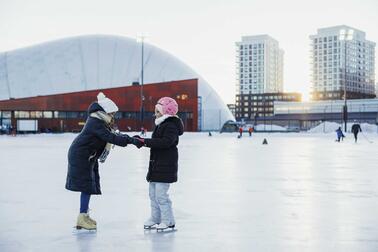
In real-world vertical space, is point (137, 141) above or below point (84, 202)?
above

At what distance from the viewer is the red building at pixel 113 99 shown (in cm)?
6769

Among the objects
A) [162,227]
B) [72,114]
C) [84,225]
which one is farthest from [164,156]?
[72,114]

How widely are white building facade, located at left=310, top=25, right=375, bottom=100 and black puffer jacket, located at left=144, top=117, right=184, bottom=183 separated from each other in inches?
6743

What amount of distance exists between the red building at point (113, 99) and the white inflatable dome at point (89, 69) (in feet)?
9.61

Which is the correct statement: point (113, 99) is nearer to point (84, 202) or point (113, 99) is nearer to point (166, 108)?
point (84, 202)

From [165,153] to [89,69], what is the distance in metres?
71.7

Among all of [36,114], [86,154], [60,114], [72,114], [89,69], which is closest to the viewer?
[86,154]

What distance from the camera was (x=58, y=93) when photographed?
232ft

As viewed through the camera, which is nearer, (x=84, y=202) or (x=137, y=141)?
(x=137, y=141)

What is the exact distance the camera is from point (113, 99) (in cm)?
7000

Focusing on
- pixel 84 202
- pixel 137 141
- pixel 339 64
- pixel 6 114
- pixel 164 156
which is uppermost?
pixel 339 64

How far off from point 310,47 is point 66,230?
195 m

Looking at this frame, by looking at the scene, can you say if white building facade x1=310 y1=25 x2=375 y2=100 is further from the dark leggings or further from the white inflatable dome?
the dark leggings

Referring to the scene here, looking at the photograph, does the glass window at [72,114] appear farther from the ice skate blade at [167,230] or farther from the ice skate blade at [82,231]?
the ice skate blade at [167,230]
